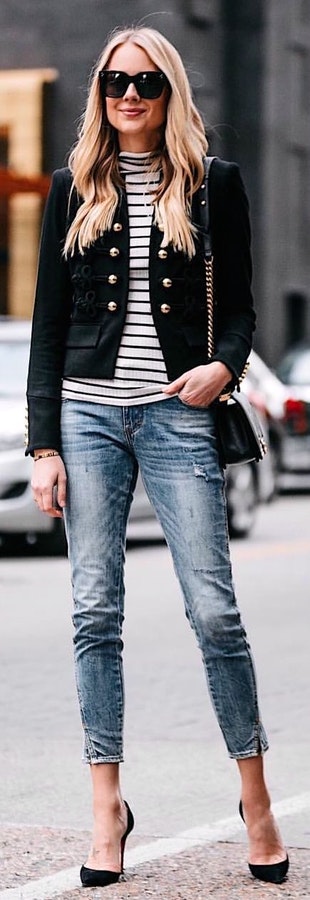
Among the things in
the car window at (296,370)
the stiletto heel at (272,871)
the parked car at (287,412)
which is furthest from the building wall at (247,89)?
the stiletto heel at (272,871)

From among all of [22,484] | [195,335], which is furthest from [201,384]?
[22,484]

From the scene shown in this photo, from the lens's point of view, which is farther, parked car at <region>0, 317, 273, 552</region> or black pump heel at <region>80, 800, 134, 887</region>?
parked car at <region>0, 317, 273, 552</region>

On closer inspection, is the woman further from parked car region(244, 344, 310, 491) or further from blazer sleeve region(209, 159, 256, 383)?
parked car region(244, 344, 310, 491)

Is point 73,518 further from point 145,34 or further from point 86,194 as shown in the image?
point 145,34

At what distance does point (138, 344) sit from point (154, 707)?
2.98m

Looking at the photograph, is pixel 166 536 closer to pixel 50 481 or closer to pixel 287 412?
pixel 50 481

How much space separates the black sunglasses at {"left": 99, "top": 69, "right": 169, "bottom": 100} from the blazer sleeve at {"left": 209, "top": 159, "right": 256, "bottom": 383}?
20 centimetres

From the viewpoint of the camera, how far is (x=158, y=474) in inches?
162

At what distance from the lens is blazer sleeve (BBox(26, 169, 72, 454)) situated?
411cm

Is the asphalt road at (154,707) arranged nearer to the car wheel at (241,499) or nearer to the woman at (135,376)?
the woman at (135,376)

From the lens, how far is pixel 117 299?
160 inches

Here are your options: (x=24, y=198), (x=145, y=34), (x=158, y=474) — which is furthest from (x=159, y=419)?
(x=24, y=198)

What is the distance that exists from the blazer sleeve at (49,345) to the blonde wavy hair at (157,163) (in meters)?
0.05

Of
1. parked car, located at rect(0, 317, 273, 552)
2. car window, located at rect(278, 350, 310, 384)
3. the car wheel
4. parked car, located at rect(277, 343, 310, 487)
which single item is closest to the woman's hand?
parked car, located at rect(0, 317, 273, 552)
